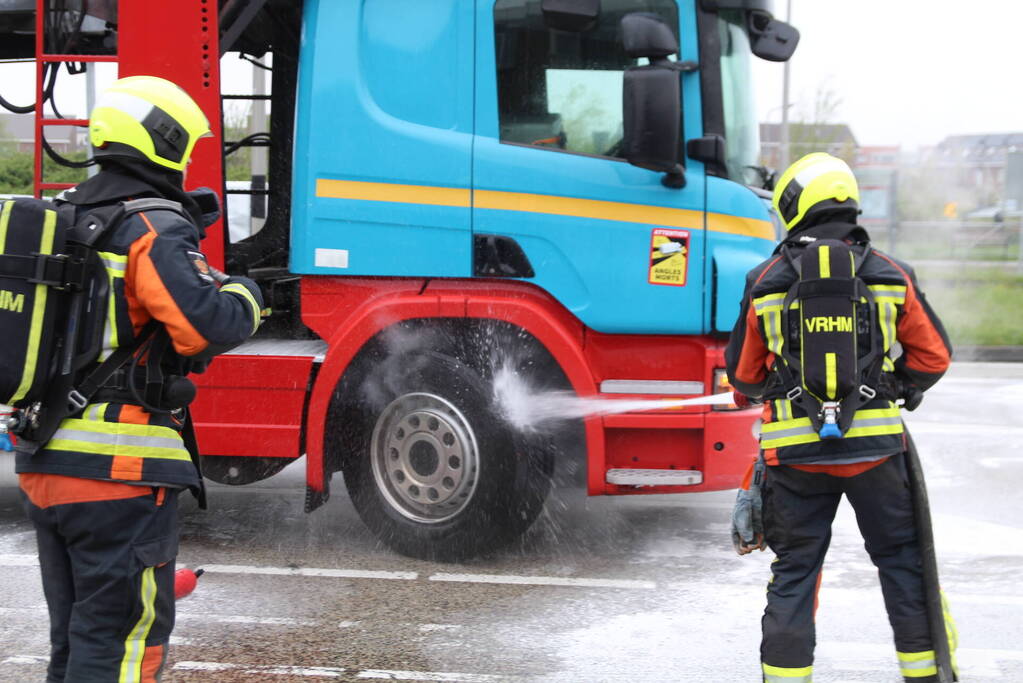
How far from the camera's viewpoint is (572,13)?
504 cm

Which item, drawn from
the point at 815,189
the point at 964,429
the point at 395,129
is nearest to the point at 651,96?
the point at 395,129

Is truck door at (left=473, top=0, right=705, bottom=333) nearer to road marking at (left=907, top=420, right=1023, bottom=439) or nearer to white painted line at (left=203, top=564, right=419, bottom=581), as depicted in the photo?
white painted line at (left=203, top=564, right=419, bottom=581)

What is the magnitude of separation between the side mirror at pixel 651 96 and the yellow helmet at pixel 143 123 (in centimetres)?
221

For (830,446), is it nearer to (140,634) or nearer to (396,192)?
(140,634)

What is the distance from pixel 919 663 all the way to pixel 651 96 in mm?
2405

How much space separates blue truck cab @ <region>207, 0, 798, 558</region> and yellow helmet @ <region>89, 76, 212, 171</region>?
2148 millimetres

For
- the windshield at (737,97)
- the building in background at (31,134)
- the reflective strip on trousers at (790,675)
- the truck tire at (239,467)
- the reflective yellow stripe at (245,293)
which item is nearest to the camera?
the reflective yellow stripe at (245,293)

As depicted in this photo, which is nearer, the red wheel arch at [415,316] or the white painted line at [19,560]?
the red wheel arch at [415,316]

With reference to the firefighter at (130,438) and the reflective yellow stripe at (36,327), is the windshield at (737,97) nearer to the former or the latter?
the firefighter at (130,438)

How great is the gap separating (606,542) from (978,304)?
1415cm

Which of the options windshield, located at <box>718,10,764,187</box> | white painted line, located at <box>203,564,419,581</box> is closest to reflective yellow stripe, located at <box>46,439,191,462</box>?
white painted line, located at <box>203,564,419,581</box>

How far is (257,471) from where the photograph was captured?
547 centimetres

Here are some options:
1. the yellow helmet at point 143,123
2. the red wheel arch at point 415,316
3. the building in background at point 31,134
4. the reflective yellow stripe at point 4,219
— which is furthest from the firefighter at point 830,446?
the building in background at point 31,134

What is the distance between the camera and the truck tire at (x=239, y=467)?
5.45 metres
